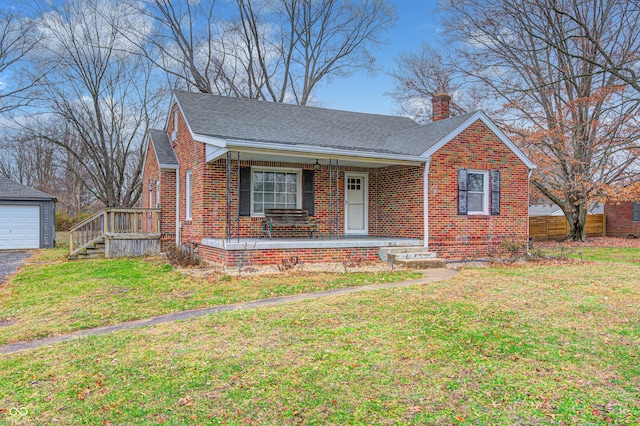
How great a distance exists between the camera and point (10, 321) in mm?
6246

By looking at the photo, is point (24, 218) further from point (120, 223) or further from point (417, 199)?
point (417, 199)

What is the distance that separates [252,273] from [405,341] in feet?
17.4

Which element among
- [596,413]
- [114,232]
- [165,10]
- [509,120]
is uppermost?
[165,10]

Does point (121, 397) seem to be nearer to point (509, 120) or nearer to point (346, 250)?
A: point (346, 250)

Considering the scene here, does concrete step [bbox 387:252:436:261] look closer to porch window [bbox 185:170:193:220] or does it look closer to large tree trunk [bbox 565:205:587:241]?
porch window [bbox 185:170:193:220]

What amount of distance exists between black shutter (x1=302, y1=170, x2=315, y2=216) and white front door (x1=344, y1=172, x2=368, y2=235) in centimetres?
123

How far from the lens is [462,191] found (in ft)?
43.4

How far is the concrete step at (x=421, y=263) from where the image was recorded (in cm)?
1123

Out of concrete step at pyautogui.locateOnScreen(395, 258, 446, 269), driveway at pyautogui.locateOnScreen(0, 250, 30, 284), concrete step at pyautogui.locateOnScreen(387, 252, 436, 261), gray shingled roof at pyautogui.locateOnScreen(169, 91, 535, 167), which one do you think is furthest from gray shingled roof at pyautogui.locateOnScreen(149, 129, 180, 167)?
concrete step at pyautogui.locateOnScreen(395, 258, 446, 269)

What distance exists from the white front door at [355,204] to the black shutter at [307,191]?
4.02 feet

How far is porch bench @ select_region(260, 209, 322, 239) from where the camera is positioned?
1250 cm

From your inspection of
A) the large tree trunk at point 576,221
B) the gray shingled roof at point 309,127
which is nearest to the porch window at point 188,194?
the gray shingled roof at point 309,127

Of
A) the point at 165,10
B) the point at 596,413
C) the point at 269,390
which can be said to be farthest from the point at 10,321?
the point at 165,10

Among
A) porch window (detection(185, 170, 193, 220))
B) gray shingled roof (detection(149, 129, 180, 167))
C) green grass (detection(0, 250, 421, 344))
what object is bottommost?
green grass (detection(0, 250, 421, 344))
